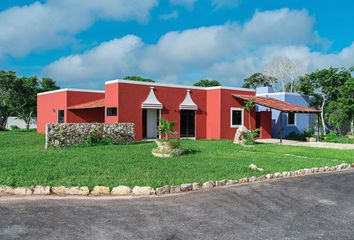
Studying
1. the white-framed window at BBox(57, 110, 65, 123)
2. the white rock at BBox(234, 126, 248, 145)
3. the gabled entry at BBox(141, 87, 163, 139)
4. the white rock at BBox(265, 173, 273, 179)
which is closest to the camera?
the white rock at BBox(265, 173, 273, 179)

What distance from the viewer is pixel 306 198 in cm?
838

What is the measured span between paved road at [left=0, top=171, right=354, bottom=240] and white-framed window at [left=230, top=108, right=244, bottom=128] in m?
16.5

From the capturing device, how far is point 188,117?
973 inches

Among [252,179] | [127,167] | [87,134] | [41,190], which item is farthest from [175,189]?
[87,134]

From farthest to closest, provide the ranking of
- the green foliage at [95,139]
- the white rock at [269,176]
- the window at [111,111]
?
the window at [111,111] → the green foliage at [95,139] → the white rock at [269,176]

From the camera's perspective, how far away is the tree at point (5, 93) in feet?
122

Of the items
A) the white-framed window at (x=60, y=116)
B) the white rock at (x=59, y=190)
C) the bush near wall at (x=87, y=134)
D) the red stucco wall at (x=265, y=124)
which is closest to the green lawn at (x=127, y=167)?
the white rock at (x=59, y=190)

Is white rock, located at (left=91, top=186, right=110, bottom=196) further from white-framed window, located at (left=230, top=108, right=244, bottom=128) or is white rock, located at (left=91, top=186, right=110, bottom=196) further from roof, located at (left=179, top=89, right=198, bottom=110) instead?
white-framed window, located at (left=230, top=108, right=244, bottom=128)

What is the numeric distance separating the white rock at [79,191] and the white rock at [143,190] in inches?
44.7

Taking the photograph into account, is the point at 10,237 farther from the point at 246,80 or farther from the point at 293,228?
the point at 246,80

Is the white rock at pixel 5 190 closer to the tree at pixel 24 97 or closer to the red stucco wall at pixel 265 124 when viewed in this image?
the red stucco wall at pixel 265 124

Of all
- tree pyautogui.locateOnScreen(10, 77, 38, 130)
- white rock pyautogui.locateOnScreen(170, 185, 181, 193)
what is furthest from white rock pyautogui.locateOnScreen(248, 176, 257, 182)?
tree pyautogui.locateOnScreen(10, 77, 38, 130)

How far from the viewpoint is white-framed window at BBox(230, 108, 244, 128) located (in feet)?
83.9

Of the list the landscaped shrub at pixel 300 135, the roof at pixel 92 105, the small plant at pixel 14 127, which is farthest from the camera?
the small plant at pixel 14 127
